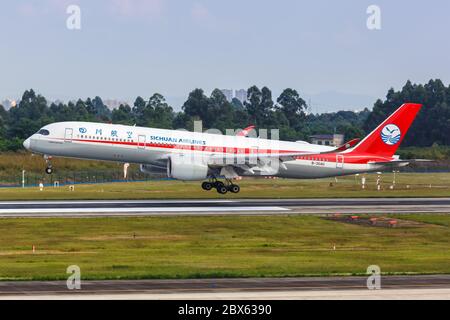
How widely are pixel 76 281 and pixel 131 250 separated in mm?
10138

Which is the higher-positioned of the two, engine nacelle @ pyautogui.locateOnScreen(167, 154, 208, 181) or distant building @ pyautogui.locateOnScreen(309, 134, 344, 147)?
distant building @ pyautogui.locateOnScreen(309, 134, 344, 147)

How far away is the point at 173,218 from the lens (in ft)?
178

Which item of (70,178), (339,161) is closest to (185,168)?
(339,161)

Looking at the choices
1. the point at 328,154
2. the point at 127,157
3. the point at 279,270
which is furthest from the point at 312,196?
the point at 279,270

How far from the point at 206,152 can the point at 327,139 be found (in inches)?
3734

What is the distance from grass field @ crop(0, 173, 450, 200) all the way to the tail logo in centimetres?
629

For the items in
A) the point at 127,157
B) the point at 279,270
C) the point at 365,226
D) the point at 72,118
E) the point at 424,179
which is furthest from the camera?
the point at 72,118

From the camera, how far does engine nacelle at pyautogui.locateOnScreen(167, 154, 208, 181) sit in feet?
214

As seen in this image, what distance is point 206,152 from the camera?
67.4 meters

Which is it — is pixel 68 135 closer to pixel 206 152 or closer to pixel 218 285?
pixel 206 152
